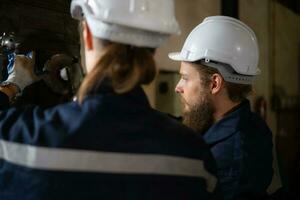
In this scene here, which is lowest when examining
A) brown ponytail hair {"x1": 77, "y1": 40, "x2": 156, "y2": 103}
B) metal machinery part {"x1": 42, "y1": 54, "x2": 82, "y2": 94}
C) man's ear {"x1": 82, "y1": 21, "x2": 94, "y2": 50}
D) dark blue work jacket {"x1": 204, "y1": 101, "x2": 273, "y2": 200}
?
dark blue work jacket {"x1": 204, "y1": 101, "x2": 273, "y2": 200}

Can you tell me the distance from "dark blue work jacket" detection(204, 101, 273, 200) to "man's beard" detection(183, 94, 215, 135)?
0.10 metres

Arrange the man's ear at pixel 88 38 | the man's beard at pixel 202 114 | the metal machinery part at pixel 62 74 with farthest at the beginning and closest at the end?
the man's beard at pixel 202 114 < the metal machinery part at pixel 62 74 < the man's ear at pixel 88 38

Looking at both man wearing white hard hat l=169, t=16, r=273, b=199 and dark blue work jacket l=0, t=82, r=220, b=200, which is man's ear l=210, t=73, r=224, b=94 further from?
dark blue work jacket l=0, t=82, r=220, b=200

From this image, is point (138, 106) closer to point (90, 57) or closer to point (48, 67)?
point (90, 57)

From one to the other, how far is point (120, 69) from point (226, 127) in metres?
0.68

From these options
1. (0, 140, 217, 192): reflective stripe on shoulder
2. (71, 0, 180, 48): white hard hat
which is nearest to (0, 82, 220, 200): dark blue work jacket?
(0, 140, 217, 192): reflective stripe on shoulder

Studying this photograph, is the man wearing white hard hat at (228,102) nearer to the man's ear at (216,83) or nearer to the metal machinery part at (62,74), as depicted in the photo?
the man's ear at (216,83)

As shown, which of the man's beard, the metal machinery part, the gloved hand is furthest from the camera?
the man's beard

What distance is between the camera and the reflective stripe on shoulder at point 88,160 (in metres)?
0.80

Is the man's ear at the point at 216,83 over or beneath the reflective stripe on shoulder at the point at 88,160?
beneath

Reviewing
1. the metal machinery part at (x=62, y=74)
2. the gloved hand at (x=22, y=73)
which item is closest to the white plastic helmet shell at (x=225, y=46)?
the metal machinery part at (x=62, y=74)

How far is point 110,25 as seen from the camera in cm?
87

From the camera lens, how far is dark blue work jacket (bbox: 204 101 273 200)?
1331mm

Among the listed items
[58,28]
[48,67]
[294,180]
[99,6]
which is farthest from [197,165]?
[294,180]
